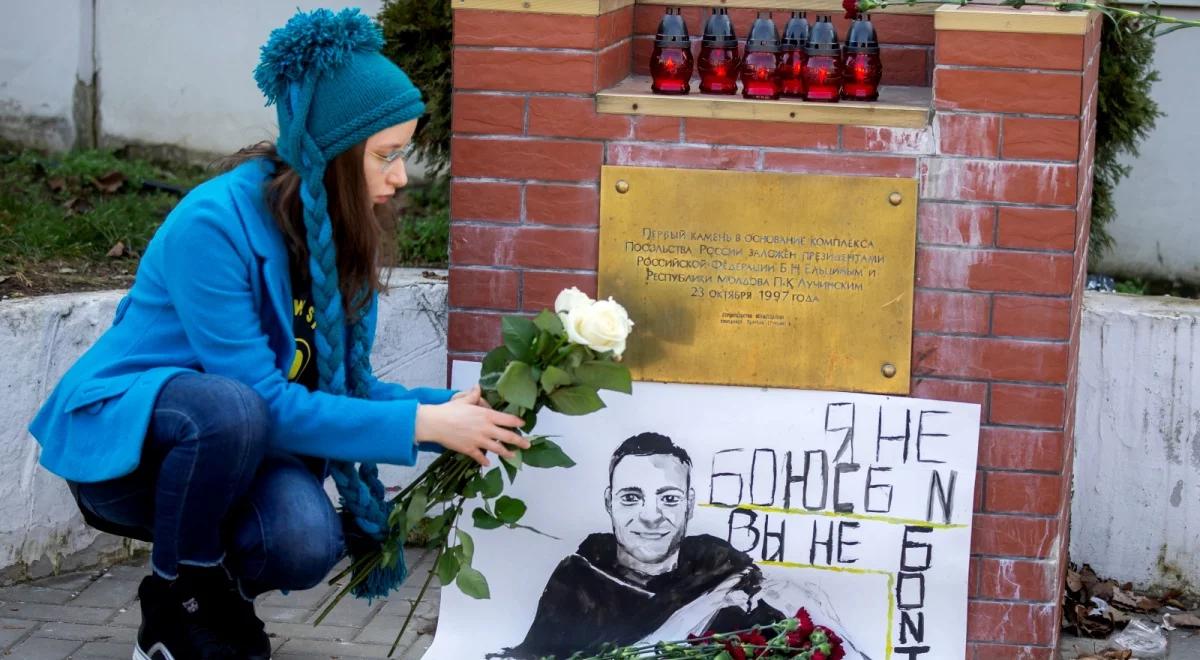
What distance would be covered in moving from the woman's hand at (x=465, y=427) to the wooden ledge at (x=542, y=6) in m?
0.85

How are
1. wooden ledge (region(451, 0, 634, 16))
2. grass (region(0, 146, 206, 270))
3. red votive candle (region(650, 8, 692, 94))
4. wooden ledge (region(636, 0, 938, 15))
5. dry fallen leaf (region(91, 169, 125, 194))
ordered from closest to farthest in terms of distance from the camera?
wooden ledge (region(451, 0, 634, 16)) → red votive candle (region(650, 8, 692, 94)) → wooden ledge (region(636, 0, 938, 15)) → grass (region(0, 146, 206, 270)) → dry fallen leaf (region(91, 169, 125, 194))

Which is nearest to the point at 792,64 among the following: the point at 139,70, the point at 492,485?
the point at 492,485

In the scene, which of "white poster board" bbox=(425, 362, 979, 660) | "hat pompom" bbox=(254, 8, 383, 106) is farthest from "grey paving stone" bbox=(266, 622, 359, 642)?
"hat pompom" bbox=(254, 8, 383, 106)

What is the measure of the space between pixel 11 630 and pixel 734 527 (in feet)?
5.41

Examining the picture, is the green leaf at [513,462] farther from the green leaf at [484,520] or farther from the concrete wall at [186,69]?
the concrete wall at [186,69]

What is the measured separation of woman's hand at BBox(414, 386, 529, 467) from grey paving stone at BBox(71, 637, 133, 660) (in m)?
0.95

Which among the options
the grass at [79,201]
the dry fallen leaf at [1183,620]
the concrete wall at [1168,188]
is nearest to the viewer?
the dry fallen leaf at [1183,620]

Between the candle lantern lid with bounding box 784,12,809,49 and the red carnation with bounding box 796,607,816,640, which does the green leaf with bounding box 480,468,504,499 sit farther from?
the candle lantern lid with bounding box 784,12,809,49

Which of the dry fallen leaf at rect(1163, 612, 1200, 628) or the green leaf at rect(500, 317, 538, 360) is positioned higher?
the green leaf at rect(500, 317, 538, 360)

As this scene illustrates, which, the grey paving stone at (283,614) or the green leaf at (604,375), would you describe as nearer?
the green leaf at (604,375)

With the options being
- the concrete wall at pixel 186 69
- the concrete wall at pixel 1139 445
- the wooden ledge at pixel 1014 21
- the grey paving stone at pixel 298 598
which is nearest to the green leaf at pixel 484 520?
the grey paving stone at pixel 298 598

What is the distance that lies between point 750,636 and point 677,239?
85 centimetres

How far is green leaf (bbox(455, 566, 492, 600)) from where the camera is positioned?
305cm

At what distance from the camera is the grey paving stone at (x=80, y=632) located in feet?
11.1
